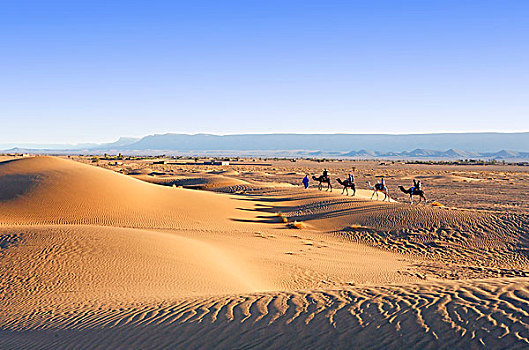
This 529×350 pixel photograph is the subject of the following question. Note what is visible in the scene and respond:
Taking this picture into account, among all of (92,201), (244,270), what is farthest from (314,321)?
(92,201)

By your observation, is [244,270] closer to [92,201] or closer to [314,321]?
[314,321]

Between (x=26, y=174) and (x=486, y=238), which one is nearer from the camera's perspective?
(x=486, y=238)

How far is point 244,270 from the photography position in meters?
12.1

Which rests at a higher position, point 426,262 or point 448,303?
point 448,303

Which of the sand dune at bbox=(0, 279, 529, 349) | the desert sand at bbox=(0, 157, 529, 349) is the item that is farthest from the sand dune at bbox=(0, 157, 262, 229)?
the sand dune at bbox=(0, 279, 529, 349)

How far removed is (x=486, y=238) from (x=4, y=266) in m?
15.8

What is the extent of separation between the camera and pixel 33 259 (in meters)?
11.1

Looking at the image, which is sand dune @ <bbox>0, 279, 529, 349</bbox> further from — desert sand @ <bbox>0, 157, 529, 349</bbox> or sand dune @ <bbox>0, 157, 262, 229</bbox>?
sand dune @ <bbox>0, 157, 262, 229</bbox>

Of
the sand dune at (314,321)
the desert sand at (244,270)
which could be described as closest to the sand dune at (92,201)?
the desert sand at (244,270)

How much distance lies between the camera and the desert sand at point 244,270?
6.07 metres

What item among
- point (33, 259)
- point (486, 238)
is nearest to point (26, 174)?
point (33, 259)

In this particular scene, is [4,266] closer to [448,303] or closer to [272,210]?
[448,303]

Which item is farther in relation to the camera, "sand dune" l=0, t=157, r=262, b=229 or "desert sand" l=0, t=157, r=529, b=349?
"sand dune" l=0, t=157, r=262, b=229

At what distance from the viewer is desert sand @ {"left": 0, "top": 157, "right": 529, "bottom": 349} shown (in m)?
6.07
